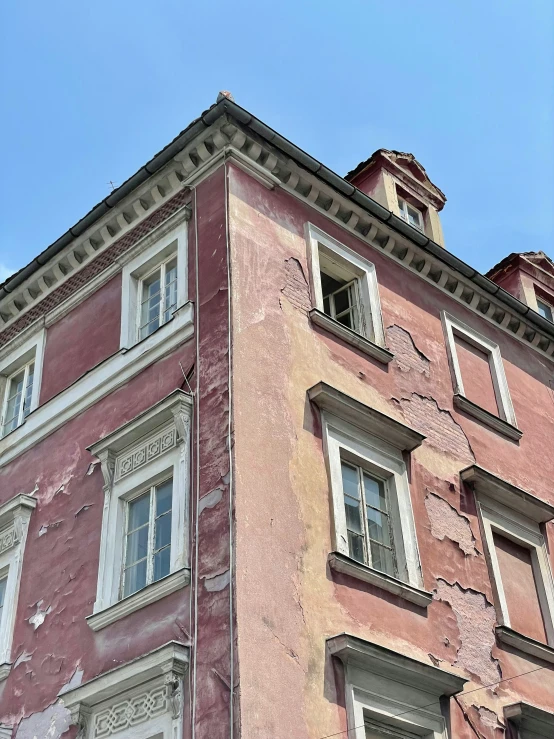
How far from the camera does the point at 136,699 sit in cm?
958

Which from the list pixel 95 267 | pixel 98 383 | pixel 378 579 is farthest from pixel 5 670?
pixel 95 267

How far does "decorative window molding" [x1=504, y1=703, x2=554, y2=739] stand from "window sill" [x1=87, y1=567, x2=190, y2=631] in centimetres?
422

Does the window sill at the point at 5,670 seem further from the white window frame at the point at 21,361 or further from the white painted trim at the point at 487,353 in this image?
the white painted trim at the point at 487,353

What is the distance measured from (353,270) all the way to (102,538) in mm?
5159

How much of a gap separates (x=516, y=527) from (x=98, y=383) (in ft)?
19.1

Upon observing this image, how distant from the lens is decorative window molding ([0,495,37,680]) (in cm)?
1188

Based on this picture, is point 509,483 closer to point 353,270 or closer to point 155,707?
point 353,270

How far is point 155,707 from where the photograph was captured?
30.7ft

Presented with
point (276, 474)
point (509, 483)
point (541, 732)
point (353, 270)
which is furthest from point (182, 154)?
point (541, 732)

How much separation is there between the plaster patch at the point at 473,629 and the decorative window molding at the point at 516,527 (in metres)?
0.45

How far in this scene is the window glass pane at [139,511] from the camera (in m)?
11.0

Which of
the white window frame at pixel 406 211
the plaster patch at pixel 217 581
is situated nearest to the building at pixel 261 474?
the plaster patch at pixel 217 581

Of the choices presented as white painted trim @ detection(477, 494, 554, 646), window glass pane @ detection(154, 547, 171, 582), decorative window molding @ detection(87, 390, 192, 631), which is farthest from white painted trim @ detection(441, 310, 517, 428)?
window glass pane @ detection(154, 547, 171, 582)

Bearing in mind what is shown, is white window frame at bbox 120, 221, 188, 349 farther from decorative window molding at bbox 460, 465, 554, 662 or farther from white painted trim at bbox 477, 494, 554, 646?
white painted trim at bbox 477, 494, 554, 646
